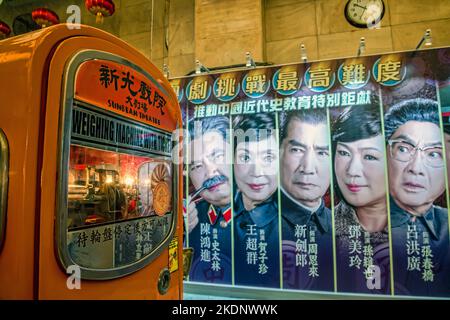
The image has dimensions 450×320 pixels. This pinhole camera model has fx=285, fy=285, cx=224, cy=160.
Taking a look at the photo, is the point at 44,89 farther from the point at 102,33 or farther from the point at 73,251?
the point at 73,251

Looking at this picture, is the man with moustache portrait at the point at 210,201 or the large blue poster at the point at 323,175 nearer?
the large blue poster at the point at 323,175

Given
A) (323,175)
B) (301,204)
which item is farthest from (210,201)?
(323,175)

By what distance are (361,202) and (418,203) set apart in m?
0.58

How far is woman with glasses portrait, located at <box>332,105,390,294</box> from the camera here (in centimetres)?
328

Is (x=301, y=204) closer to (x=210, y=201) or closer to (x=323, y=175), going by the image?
(x=323, y=175)

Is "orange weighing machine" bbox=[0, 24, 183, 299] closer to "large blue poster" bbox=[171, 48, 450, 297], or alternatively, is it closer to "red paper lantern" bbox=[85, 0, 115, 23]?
"large blue poster" bbox=[171, 48, 450, 297]

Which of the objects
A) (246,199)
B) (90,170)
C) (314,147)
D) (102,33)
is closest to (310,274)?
(246,199)

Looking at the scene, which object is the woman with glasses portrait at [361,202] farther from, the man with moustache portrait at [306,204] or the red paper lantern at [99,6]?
the red paper lantern at [99,6]

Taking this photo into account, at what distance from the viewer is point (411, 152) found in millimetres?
3225

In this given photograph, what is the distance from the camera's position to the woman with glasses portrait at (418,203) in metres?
3.14

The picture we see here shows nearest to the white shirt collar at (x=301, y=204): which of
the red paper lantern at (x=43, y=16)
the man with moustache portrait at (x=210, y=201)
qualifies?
the man with moustache portrait at (x=210, y=201)

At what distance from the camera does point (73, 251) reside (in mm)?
1017

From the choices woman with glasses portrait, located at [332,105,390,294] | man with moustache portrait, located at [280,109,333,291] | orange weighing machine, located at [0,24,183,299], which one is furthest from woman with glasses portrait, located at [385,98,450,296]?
orange weighing machine, located at [0,24,183,299]
